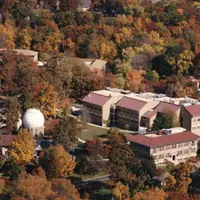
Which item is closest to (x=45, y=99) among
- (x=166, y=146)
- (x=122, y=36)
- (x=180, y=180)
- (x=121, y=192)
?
(x=166, y=146)

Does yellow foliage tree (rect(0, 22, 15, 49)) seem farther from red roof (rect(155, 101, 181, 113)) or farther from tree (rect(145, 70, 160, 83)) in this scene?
red roof (rect(155, 101, 181, 113))

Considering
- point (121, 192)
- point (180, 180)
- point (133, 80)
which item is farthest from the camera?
point (133, 80)

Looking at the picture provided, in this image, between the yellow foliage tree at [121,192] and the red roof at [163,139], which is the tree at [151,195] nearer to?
the yellow foliage tree at [121,192]

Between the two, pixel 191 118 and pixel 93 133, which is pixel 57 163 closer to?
pixel 93 133

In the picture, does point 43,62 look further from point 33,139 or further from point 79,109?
point 33,139

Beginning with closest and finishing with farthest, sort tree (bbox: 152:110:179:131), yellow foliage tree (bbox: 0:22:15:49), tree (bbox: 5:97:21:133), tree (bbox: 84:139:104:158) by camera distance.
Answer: tree (bbox: 84:139:104:158) < tree (bbox: 5:97:21:133) < tree (bbox: 152:110:179:131) < yellow foliage tree (bbox: 0:22:15:49)

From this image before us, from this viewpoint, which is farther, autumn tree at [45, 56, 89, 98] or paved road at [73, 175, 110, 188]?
autumn tree at [45, 56, 89, 98]

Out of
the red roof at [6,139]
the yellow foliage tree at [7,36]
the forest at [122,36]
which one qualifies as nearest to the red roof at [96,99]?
the forest at [122,36]

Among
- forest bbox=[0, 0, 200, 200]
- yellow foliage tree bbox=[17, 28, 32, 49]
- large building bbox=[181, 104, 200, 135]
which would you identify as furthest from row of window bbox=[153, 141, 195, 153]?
yellow foliage tree bbox=[17, 28, 32, 49]
